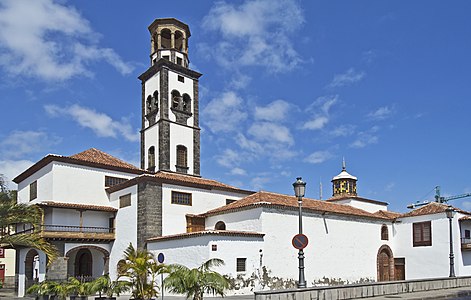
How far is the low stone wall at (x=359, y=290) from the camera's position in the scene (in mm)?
14211

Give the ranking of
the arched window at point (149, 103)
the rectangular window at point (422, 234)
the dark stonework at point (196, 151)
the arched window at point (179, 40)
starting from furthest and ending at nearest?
the arched window at point (179, 40) < the arched window at point (149, 103) < the dark stonework at point (196, 151) < the rectangular window at point (422, 234)

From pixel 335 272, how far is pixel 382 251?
664 centimetres

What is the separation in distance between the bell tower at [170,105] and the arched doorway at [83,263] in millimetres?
7220

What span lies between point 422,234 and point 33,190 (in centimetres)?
2712

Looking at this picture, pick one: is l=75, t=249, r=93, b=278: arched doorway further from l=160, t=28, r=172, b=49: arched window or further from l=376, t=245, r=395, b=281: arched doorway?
l=376, t=245, r=395, b=281: arched doorway

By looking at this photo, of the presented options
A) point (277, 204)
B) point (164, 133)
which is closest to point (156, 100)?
point (164, 133)

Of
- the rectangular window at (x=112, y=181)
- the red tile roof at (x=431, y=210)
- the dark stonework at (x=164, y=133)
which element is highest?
the dark stonework at (x=164, y=133)

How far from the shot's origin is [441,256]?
3334cm

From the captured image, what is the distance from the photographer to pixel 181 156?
35.0 meters

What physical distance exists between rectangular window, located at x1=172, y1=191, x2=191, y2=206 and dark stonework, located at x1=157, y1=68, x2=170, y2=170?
13.2 feet

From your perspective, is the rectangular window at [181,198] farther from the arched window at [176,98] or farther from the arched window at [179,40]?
the arched window at [179,40]

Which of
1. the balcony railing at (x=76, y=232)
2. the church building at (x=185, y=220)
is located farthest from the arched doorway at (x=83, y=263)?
the balcony railing at (x=76, y=232)

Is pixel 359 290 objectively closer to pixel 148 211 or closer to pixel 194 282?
pixel 194 282

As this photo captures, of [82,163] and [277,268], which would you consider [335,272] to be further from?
[82,163]
